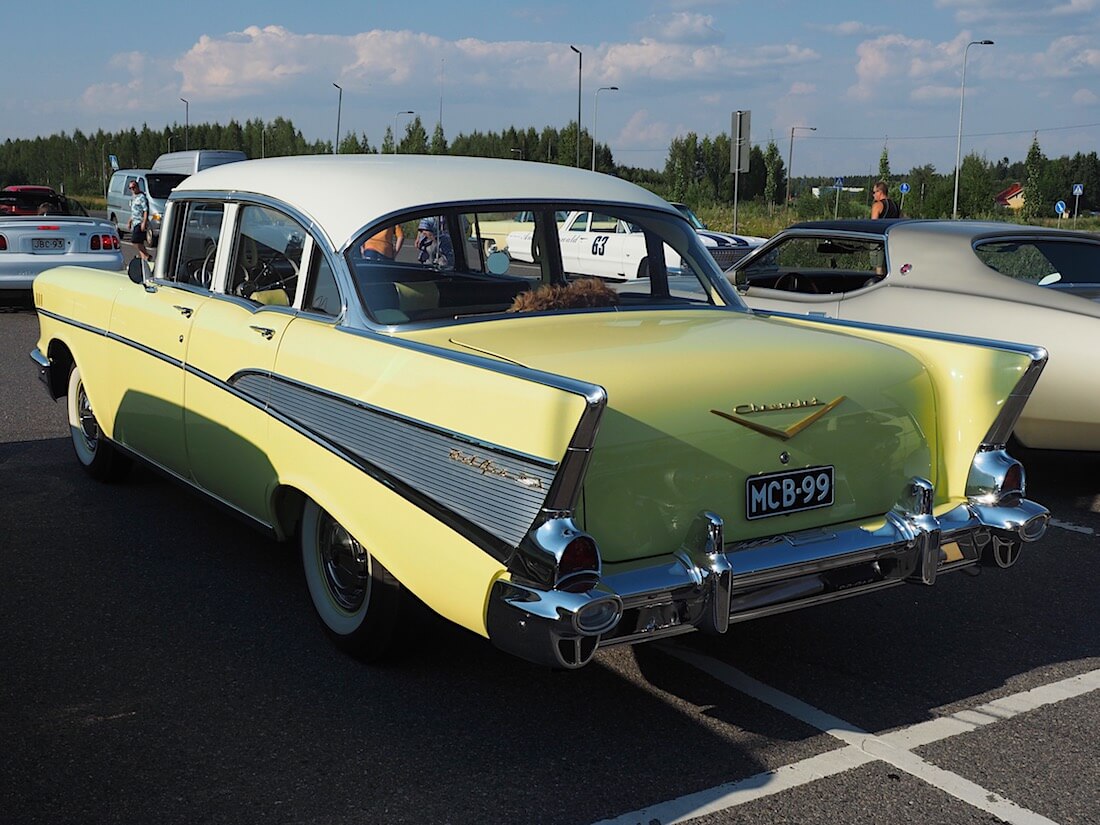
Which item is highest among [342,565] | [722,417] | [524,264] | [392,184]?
[392,184]

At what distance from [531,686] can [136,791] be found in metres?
1.33

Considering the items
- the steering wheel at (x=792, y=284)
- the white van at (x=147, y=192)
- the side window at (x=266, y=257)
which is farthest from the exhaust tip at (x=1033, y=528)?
the white van at (x=147, y=192)

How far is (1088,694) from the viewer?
4.07 m

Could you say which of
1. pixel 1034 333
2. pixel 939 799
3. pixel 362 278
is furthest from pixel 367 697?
pixel 1034 333

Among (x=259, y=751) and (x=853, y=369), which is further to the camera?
(x=853, y=369)

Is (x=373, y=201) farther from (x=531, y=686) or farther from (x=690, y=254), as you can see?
(x=531, y=686)

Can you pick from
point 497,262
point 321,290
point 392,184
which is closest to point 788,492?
point 497,262

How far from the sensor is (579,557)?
320 cm

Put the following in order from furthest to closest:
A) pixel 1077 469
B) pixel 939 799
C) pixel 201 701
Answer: pixel 1077 469 < pixel 201 701 < pixel 939 799

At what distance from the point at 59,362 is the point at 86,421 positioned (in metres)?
0.48

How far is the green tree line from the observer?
73062 millimetres

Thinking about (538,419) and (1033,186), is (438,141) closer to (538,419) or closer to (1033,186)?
(1033,186)

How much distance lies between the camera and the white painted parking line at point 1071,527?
20.1ft

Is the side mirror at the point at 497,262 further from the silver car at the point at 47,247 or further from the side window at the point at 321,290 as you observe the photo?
the silver car at the point at 47,247
